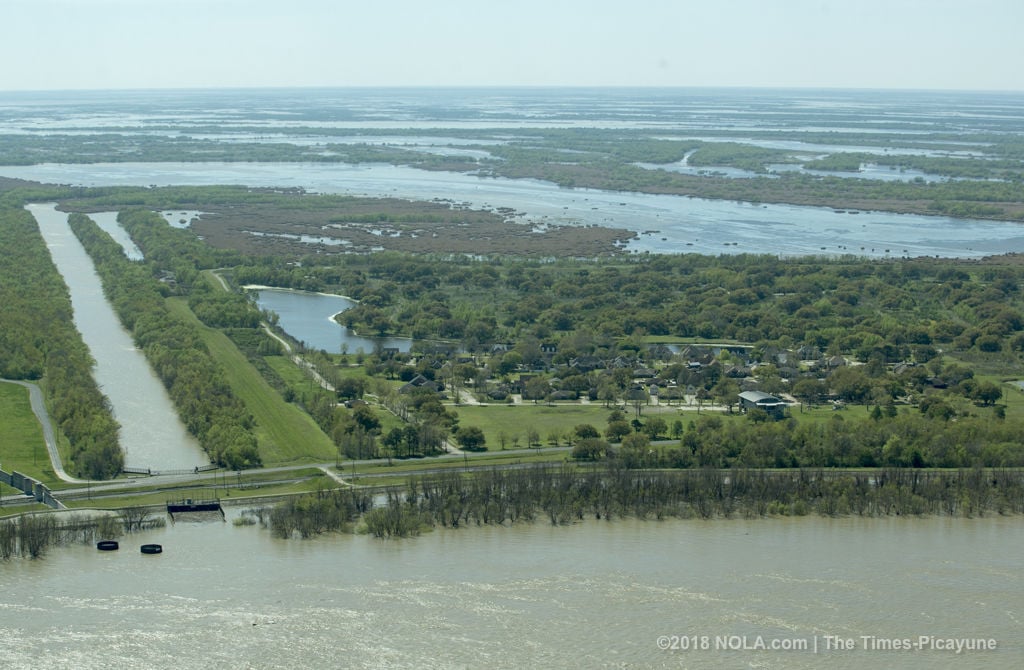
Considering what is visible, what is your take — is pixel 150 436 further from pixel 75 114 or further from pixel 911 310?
pixel 75 114

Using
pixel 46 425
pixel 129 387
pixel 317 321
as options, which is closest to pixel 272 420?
pixel 46 425

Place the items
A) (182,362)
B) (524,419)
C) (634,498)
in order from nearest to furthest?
(634,498) → (524,419) → (182,362)

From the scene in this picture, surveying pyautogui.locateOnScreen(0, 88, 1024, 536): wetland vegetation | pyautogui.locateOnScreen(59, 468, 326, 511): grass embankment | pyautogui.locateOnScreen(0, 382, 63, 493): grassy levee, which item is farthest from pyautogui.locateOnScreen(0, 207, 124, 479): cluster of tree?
pyautogui.locateOnScreen(59, 468, 326, 511): grass embankment

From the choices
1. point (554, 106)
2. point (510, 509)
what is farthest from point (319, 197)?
point (554, 106)

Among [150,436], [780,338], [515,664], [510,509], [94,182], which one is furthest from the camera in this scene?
[94,182]

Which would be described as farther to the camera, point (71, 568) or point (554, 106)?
point (554, 106)

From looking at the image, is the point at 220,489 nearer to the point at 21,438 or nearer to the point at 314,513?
the point at 314,513

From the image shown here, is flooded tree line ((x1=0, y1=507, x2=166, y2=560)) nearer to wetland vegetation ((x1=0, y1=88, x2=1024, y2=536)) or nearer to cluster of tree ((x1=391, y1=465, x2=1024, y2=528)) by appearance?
wetland vegetation ((x1=0, y1=88, x2=1024, y2=536))
